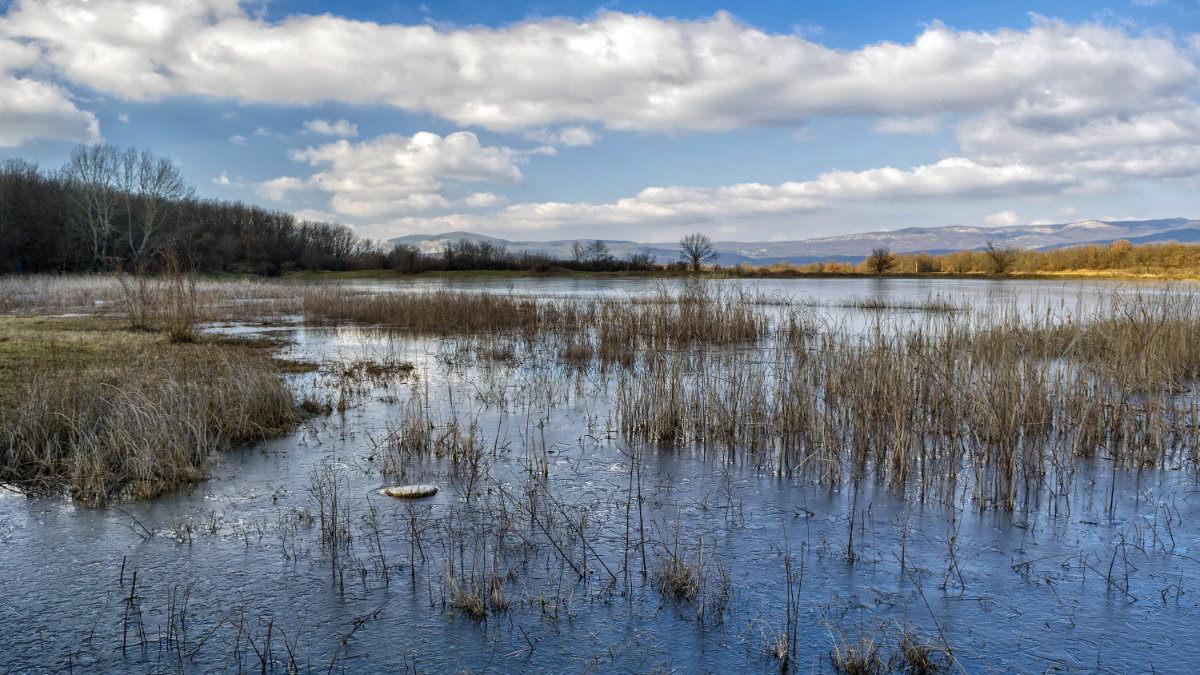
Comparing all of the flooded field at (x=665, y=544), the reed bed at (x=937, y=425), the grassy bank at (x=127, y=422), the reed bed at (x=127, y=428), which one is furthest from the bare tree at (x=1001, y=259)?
the reed bed at (x=127, y=428)

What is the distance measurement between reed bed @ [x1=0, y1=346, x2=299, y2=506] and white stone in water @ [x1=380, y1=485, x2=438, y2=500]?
186cm

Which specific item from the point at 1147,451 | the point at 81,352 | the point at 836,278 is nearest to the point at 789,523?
the point at 1147,451

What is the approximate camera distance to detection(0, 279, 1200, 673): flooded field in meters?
3.39

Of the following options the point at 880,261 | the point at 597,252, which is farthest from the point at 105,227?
the point at 880,261

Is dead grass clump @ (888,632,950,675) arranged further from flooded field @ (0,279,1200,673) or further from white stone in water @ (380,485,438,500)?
white stone in water @ (380,485,438,500)

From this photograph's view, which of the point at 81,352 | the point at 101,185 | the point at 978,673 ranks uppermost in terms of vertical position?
the point at 101,185

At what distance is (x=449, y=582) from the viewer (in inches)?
152

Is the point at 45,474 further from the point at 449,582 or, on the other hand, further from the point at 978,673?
the point at 978,673

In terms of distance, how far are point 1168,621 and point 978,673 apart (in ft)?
4.32

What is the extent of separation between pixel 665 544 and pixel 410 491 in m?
2.38

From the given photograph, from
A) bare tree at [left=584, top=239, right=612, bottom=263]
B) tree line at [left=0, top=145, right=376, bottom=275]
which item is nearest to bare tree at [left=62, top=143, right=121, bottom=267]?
tree line at [left=0, top=145, right=376, bottom=275]

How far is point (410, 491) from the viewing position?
5520mm

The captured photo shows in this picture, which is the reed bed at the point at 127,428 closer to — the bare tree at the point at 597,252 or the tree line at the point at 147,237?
the tree line at the point at 147,237

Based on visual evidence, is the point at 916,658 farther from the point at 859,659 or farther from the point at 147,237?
the point at 147,237
